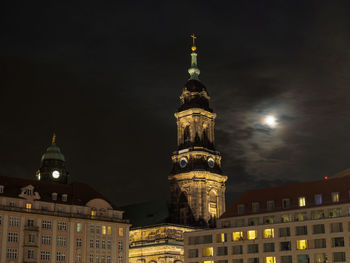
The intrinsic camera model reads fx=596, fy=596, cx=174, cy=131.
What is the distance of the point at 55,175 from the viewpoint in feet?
583

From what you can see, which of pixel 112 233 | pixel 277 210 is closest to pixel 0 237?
pixel 112 233

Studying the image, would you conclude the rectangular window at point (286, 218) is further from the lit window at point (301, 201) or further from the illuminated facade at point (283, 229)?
the lit window at point (301, 201)

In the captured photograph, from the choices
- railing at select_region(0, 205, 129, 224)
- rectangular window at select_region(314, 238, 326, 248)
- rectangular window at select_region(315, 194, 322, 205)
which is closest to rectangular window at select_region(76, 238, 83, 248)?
railing at select_region(0, 205, 129, 224)

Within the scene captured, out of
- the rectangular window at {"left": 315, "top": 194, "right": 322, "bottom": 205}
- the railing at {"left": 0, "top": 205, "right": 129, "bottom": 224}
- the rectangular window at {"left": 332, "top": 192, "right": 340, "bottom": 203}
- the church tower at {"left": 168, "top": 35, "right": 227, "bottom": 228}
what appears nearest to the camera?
the rectangular window at {"left": 332, "top": 192, "right": 340, "bottom": 203}

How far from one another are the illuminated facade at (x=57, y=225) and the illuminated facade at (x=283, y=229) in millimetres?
18409

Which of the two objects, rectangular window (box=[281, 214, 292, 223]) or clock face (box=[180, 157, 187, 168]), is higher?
clock face (box=[180, 157, 187, 168])

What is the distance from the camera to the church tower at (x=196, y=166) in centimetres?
17112

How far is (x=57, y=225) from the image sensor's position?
12206 cm

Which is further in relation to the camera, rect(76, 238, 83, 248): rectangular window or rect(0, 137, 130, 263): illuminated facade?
rect(76, 238, 83, 248): rectangular window

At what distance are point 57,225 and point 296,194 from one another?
159 ft

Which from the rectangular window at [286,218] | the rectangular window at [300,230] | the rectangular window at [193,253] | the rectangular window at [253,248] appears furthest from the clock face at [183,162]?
the rectangular window at [300,230]

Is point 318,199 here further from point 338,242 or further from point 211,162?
point 211,162

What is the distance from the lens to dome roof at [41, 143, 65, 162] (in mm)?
180875

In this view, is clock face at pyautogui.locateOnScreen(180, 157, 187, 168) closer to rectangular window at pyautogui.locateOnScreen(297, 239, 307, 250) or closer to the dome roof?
the dome roof
